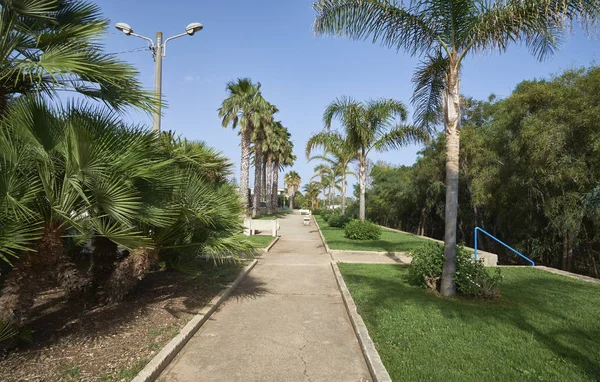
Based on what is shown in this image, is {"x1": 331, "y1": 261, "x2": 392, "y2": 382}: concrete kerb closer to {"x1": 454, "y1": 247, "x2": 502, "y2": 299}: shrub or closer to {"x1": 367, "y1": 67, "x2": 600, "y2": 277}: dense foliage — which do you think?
{"x1": 454, "y1": 247, "x2": 502, "y2": 299}: shrub

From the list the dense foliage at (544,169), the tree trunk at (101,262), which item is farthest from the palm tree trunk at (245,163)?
the tree trunk at (101,262)

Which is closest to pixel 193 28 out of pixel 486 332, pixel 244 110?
pixel 486 332

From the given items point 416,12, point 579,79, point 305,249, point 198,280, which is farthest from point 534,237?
point 198,280

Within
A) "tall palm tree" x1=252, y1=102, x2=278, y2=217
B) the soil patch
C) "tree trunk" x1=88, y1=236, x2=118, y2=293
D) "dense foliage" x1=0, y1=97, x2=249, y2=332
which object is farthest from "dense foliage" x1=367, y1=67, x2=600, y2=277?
"tall palm tree" x1=252, y1=102, x2=278, y2=217

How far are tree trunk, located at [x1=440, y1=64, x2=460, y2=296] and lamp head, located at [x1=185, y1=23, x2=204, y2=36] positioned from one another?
19.2 ft

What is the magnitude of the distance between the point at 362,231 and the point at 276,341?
12.0m

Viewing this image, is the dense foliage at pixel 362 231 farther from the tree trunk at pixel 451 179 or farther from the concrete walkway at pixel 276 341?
the tree trunk at pixel 451 179

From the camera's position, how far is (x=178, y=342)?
419 cm

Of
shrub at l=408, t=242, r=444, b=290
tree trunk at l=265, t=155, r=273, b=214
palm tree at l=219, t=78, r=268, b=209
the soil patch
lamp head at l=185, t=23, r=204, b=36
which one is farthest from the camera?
tree trunk at l=265, t=155, r=273, b=214

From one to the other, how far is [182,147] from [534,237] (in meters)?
15.6

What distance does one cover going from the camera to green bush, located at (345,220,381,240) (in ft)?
53.0

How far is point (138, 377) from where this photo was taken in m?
3.30

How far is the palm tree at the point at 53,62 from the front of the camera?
12.8 ft

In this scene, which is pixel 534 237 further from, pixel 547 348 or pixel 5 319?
pixel 5 319
